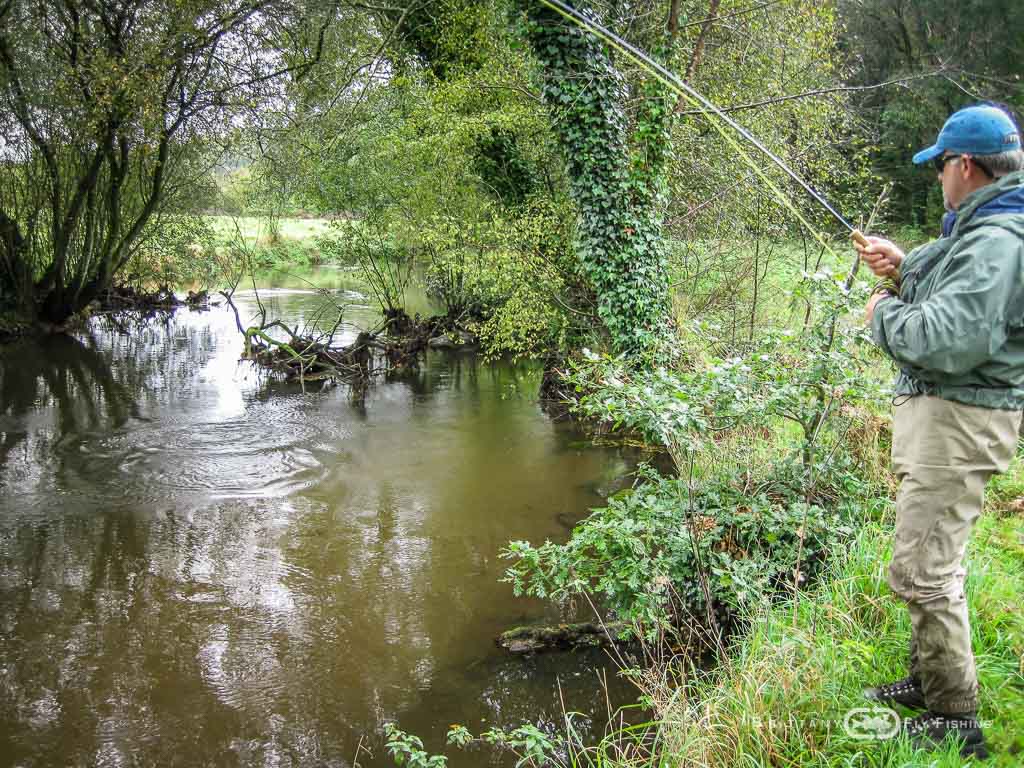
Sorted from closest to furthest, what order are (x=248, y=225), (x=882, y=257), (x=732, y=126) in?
(x=882, y=257), (x=732, y=126), (x=248, y=225)

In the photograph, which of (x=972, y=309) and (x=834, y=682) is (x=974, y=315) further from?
(x=834, y=682)

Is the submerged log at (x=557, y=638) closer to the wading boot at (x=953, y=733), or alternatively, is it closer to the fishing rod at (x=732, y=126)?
the wading boot at (x=953, y=733)

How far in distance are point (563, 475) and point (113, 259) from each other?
50.9 feet

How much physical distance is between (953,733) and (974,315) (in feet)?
4.72

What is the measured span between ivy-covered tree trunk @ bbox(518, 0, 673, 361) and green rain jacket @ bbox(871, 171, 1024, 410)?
6.26 m

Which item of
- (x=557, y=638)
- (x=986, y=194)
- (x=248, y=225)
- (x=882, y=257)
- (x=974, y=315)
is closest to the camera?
(x=974, y=315)

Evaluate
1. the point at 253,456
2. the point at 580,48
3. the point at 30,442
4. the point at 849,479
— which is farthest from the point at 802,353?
the point at 30,442

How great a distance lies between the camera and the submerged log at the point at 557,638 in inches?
204

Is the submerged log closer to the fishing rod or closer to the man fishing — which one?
the man fishing

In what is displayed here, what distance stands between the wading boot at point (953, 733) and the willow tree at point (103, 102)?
42.4 feet

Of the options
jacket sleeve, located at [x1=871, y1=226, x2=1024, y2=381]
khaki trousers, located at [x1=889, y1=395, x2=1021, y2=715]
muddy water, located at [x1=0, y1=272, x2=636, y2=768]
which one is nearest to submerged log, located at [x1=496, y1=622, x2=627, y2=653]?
muddy water, located at [x1=0, y1=272, x2=636, y2=768]

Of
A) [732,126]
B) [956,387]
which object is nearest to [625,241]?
[732,126]

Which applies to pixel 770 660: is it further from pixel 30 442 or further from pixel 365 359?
pixel 365 359

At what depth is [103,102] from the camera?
12.1m
